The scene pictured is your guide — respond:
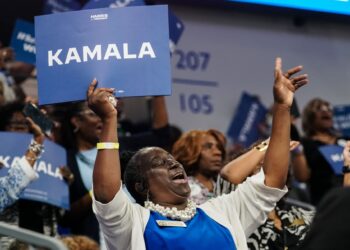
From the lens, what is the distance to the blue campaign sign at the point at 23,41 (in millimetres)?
5344

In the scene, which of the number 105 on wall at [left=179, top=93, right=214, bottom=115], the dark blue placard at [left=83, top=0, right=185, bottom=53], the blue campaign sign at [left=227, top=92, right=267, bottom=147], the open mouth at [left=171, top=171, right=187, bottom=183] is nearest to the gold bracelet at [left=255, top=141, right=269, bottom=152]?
the open mouth at [left=171, top=171, right=187, bottom=183]

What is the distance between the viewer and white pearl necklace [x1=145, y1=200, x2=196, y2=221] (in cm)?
325

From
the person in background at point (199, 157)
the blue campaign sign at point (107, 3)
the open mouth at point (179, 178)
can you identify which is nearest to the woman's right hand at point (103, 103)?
the open mouth at point (179, 178)

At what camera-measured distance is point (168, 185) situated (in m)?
3.36

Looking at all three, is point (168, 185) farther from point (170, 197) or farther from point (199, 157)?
point (199, 157)

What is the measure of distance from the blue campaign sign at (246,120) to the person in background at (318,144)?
1.68 meters

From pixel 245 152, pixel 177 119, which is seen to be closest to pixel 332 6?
pixel 245 152

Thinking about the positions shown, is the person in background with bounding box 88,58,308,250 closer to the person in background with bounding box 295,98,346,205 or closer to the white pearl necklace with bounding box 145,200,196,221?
the white pearl necklace with bounding box 145,200,196,221

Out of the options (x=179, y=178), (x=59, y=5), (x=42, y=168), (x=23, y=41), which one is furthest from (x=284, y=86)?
(x=59, y=5)

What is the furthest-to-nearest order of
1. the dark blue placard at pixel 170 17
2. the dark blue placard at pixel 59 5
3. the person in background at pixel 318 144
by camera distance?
the dark blue placard at pixel 59 5 < the person in background at pixel 318 144 < the dark blue placard at pixel 170 17

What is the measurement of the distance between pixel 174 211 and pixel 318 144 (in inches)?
111

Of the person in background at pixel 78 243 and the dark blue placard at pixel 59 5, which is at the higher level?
the dark blue placard at pixel 59 5

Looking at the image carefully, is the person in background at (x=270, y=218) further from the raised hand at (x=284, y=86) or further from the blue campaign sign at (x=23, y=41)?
the blue campaign sign at (x=23, y=41)

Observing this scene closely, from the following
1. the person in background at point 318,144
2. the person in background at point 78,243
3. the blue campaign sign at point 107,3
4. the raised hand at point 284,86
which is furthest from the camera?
the person in background at point 318,144
